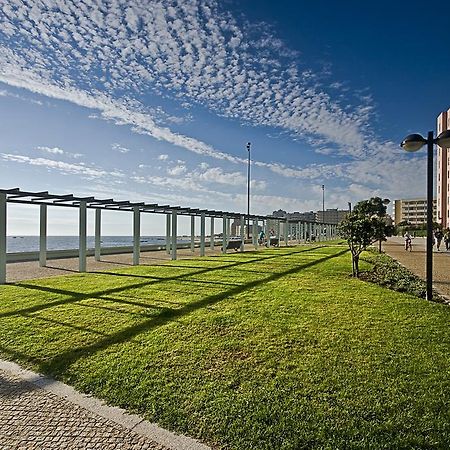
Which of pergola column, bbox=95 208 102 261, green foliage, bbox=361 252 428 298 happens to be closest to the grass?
green foliage, bbox=361 252 428 298

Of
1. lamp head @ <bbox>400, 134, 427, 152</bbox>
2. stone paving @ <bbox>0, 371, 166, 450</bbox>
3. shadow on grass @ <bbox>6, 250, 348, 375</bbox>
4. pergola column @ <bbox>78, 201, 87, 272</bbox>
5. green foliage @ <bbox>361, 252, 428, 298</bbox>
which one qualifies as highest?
lamp head @ <bbox>400, 134, 427, 152</bbox>

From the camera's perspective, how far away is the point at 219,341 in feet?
15.5

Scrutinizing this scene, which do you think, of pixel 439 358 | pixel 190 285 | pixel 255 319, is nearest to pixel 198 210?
pixel 190 285

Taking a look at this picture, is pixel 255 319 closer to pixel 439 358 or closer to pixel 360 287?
pixel 439 358

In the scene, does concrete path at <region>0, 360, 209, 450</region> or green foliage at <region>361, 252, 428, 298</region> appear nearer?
concrete path at <region>0, 360, 209, 450</region>

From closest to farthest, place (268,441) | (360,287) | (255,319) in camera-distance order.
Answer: (268,441) < (255,319) < (360,287)

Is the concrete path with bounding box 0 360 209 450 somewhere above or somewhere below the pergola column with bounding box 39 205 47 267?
below

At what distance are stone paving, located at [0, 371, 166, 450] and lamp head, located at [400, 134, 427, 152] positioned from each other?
703 cm

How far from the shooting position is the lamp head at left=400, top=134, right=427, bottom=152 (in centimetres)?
730

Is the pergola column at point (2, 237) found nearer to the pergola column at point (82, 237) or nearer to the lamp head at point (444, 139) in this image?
the pergola column at point (82, 237)

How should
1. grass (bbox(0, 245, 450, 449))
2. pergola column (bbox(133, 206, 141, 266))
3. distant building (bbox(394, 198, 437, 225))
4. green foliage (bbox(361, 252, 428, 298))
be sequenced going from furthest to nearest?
distant building (bbox(394, 198, 437, 225)) → pergola column (bbox(133, 206, 141, 266)) → green foliage (bbox(361, 252, 428, 298)) → grass (bbox(0, 245, 450, 449))

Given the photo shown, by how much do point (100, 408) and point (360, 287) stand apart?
690cm

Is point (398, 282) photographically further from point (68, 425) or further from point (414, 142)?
point (68, 425)

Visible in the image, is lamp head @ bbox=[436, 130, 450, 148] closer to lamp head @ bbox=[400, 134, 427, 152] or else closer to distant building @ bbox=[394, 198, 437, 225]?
lamp head @ bbox=[400, 134, 427, 152]
